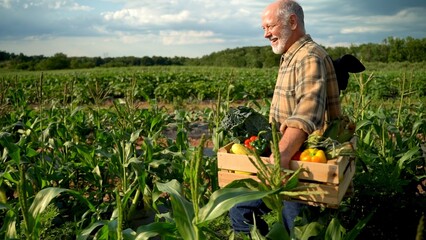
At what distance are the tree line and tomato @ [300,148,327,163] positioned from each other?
167 feet

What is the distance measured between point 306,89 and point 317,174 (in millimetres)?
616

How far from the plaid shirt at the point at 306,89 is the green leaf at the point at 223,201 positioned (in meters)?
0.73

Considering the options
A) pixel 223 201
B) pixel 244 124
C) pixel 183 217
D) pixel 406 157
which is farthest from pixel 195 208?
pixel 406 157

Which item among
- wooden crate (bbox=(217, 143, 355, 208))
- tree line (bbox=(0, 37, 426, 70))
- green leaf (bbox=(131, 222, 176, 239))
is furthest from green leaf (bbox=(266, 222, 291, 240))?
tree line (bbox=(0, 37, 426, 70))

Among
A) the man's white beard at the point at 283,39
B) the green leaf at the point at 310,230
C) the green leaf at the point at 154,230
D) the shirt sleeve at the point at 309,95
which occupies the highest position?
the man's white beard at the point at 283,39

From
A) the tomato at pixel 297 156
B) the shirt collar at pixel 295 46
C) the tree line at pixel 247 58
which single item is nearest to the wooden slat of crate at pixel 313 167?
the tomato at pixel 297 156

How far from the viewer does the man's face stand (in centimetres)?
272

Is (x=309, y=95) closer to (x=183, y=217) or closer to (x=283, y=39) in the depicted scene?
(x=283, y=39)

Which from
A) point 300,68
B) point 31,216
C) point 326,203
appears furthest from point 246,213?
point 31,216

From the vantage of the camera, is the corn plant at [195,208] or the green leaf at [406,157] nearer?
the corn plant at [195,208]

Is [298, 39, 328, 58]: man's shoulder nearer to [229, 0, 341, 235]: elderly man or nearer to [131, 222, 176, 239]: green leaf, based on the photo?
[229, 0, 341, 235]: elderly man

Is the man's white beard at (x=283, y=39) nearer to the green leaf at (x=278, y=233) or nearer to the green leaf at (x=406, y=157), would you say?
the green leaf at (x=278, y=233)

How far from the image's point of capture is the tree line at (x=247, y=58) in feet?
171

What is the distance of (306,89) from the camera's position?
8.02ft
